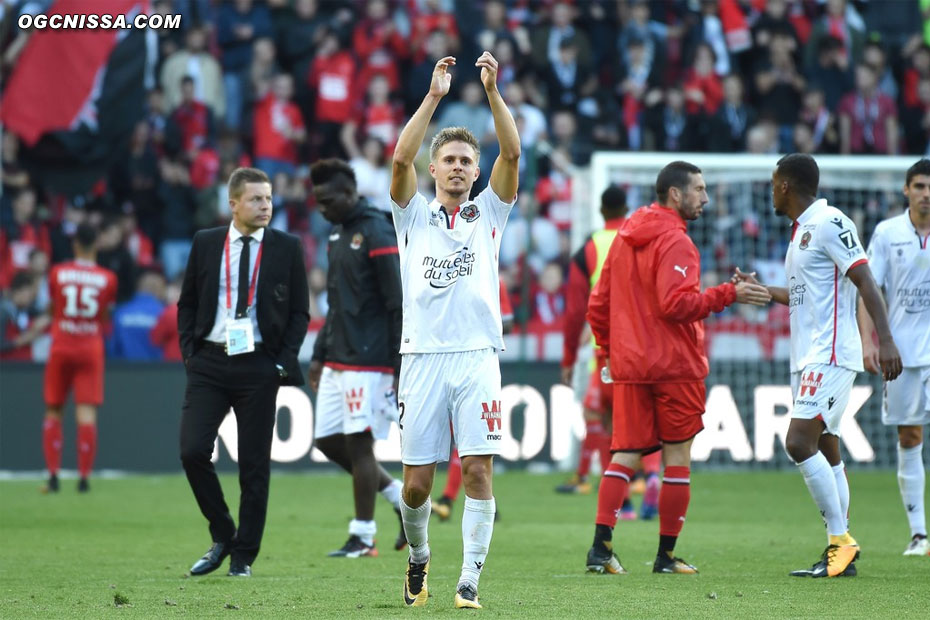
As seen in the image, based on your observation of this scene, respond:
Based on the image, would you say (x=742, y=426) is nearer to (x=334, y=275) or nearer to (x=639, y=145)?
(x=639, y=145)

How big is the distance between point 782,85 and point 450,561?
13.2 m

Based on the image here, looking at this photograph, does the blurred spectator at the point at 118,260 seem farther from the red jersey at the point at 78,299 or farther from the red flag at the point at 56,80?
the red jersey at the point at 78,299

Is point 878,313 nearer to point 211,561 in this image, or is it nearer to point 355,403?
point 355,403

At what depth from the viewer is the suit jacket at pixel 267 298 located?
8.49 metres

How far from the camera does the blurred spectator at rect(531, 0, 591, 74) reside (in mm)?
20875

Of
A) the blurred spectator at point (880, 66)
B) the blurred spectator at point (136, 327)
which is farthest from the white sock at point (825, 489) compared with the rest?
the blurred spectator at point (880, 66)

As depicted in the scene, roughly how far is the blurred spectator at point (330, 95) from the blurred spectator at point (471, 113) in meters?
1.46

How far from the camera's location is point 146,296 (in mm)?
18047

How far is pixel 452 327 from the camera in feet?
22.3

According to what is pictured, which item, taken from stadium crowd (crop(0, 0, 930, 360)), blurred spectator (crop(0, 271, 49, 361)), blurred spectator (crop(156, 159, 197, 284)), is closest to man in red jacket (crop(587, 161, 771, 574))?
stadium crowd (crop(0, 0, 930, 360))

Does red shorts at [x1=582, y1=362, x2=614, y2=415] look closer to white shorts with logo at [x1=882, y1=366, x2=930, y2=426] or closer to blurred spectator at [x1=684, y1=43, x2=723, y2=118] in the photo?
white shorts with logo at [x1=882, y1=366, x2=930, y2=426]

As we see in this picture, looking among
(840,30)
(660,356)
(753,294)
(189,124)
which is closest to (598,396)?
(660,356)

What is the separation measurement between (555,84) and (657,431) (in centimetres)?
1295

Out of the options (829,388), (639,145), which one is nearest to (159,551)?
(829,388)
